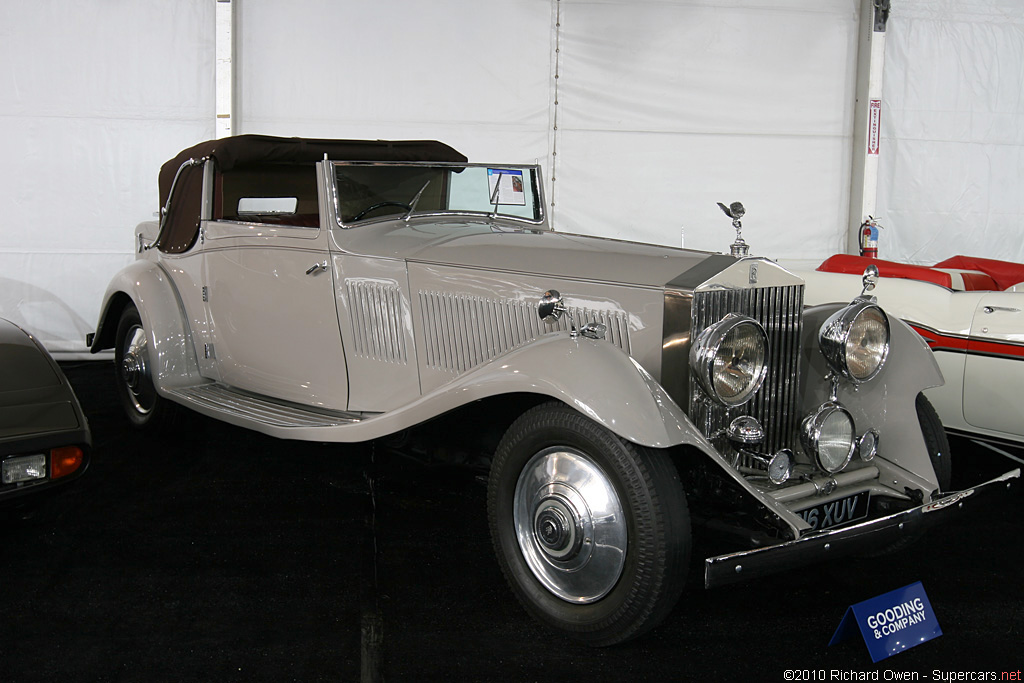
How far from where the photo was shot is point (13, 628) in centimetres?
245

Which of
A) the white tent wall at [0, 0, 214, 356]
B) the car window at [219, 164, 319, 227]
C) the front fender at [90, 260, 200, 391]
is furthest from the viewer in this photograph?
the white tent wall at [0, 0, 214, 356]

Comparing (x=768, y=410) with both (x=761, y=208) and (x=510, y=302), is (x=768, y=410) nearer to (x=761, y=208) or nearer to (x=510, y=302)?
(x=510, y=302)

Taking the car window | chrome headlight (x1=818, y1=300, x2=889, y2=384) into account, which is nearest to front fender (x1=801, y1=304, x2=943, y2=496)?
chrome headlight (x1=818, y1=300, x2=889, y2=384)

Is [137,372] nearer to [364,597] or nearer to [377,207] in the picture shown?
[377,207]

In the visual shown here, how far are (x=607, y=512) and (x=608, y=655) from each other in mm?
417

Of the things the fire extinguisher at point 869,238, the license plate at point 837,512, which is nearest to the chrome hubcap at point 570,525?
the license plate at point 837,512

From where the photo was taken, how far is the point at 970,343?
13.1 ft

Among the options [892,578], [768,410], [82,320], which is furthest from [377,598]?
[82,320]

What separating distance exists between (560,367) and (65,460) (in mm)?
1765

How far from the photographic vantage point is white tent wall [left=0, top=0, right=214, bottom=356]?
6902mm

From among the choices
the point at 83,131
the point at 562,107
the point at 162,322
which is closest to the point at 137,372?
the point at 162,322

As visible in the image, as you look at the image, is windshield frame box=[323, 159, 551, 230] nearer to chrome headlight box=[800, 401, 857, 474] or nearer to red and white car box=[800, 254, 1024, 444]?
chrome headlight box=[800, 401, 857, 474]

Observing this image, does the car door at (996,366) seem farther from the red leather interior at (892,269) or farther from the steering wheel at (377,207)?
the steering wheel at (377,207)

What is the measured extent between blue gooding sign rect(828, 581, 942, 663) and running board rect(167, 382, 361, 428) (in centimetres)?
185
